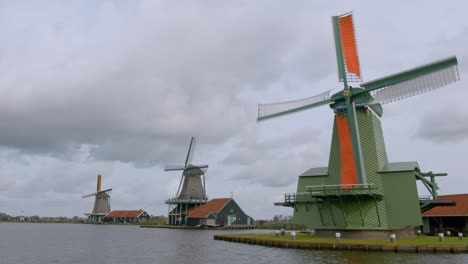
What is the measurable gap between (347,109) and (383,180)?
5531 mm

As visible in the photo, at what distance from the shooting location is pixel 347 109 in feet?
95.7

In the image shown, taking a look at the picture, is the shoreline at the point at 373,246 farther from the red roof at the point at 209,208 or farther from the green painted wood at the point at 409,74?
the red roof at the point at 209,208

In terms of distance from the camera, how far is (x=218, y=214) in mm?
67375

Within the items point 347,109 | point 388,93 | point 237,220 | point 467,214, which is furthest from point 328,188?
point 237,220

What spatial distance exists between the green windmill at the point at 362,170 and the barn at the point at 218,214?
37.3 m

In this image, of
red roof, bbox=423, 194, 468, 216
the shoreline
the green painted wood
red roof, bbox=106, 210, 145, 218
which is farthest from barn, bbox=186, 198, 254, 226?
the green painted wood

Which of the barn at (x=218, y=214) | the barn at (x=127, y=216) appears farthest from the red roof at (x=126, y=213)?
the barn at (x=218, y=214)

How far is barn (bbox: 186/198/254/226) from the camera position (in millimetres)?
66750

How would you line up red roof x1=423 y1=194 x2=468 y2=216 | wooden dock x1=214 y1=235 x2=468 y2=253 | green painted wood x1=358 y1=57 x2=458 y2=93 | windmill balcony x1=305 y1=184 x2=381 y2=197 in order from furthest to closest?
red roof x1=423 y1=194 x2=468 y2=216 → windmill balcony x1=305 y1=184 x2=381 y2=197 → green painted wood x1=358 y1=57 x2=458 y2=93 → wooden dock x1=214 y1=235 x2=468 y2=253

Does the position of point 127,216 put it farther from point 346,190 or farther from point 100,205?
point 346,190

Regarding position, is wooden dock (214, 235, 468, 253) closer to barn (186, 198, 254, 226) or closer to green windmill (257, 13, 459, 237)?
green windmill (257, 13, 459, 237)

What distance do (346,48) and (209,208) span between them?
145 feet

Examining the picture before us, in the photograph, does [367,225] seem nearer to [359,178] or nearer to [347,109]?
[359,178]

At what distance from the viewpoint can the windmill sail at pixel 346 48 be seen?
98.5 ft
